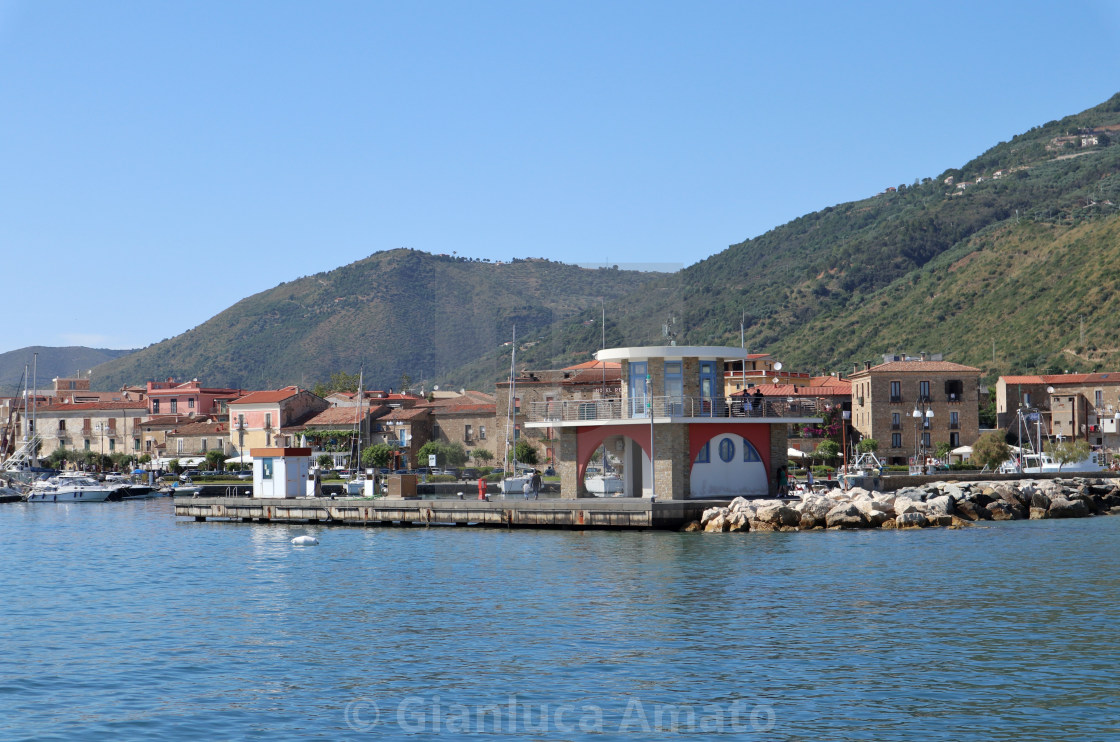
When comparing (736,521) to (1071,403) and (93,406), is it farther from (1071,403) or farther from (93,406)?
(93,406)

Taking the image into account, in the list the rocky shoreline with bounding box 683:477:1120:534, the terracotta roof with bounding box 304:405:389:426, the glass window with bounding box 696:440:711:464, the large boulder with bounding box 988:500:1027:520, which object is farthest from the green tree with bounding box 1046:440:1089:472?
the terracotta roof with bounding box 304:405:389:426

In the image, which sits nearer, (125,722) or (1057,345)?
(125,722)

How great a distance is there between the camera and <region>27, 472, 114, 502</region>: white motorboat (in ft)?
263

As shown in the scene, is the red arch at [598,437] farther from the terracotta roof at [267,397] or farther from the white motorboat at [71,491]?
the terracotta roof at [267,397]

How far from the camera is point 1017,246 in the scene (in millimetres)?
123688

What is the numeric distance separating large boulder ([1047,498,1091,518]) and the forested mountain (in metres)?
48.3

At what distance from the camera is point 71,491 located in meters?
80.6

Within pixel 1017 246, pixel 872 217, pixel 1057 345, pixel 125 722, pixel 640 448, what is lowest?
pixel 125 722

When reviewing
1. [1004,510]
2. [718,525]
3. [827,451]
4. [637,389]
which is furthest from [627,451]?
[827,451]

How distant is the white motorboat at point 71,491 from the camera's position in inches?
3155

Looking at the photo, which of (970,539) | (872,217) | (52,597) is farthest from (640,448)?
(872,217)

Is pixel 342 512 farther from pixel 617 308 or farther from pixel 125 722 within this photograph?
pixel 617 308

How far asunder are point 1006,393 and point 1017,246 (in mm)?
42263

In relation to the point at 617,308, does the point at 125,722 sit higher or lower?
lower
